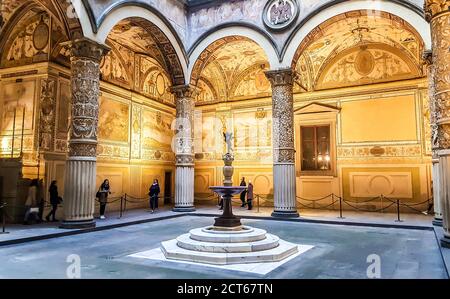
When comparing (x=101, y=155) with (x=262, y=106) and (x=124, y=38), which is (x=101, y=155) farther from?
(x=262, y=106)

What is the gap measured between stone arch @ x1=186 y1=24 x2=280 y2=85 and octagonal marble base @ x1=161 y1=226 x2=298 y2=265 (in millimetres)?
7306

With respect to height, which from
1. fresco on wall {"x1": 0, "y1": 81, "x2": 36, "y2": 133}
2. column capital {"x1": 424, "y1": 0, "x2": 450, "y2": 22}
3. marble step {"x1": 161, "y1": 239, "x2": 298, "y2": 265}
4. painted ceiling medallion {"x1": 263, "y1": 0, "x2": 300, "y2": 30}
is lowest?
marble step {"x1": 161, "y1": 239, "x2": 298, "y2": 265}

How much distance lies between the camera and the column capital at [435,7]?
244 inches

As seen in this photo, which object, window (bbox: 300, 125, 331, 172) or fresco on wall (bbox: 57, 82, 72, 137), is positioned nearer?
fresco on wall (bbox: 57, 82, 72, 137)

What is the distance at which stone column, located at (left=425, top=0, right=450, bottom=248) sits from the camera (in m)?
6.12

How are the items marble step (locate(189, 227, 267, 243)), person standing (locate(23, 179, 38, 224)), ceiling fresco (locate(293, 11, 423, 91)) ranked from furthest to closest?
ceiling fresco (locate(293, 11, 423, 91)), person standing (locate(23, 179, 38, 224)), marble step (locate(189, 227, 267, 243))

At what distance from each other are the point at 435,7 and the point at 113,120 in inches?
447

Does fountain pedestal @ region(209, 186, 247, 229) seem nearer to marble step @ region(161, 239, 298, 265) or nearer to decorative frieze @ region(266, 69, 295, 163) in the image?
marble step @ region(161, 239, 298, 265)

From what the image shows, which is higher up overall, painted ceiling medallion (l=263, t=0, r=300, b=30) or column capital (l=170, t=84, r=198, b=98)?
painted ceiling medallion (l=263, t=0, r=300, b=30)

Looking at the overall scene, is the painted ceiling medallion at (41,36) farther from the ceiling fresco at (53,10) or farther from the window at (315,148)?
the window at (315,148)

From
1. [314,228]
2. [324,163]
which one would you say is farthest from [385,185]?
[314,228]

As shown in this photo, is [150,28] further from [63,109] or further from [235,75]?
[235,75]

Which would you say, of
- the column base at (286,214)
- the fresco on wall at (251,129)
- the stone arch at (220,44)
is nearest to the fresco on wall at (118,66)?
the stone arch at (220,44)

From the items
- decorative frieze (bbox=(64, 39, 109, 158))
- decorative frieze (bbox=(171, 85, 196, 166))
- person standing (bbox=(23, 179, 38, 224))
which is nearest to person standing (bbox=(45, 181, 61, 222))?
person standing (bbox=(23, 179, 38, 224))
